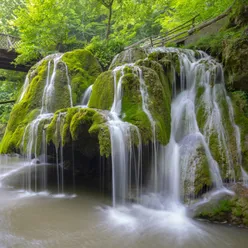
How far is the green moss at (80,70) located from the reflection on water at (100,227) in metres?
4.00

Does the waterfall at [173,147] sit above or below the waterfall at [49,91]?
below

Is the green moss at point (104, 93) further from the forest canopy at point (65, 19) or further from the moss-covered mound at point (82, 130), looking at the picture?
the forest canopy at point (65, 19)

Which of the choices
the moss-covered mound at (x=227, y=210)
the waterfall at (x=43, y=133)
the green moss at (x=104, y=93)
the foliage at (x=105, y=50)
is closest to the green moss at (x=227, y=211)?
the moss-covered mound at (x=227, y=210)

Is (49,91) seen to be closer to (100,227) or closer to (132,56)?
(132,56)

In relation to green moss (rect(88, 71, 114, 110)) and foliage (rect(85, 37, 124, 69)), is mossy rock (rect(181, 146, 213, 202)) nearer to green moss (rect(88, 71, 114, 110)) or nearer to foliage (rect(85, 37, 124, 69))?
green moss (rect(88, 71, 114, 110))

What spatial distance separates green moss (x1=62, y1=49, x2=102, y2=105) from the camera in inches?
336

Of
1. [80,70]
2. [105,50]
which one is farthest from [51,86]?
[105,50]

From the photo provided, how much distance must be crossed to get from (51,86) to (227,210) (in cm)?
658

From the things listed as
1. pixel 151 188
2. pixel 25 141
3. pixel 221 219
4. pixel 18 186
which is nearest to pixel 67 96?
pixel 25 141

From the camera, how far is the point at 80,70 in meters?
8.94

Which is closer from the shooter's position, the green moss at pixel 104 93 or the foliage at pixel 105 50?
the green moss at pixel 104 93

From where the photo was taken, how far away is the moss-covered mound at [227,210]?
4.75 metres

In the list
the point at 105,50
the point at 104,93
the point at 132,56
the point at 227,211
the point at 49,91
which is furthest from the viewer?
the point at 105,50

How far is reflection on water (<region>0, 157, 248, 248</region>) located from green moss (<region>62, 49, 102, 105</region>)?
400cm
